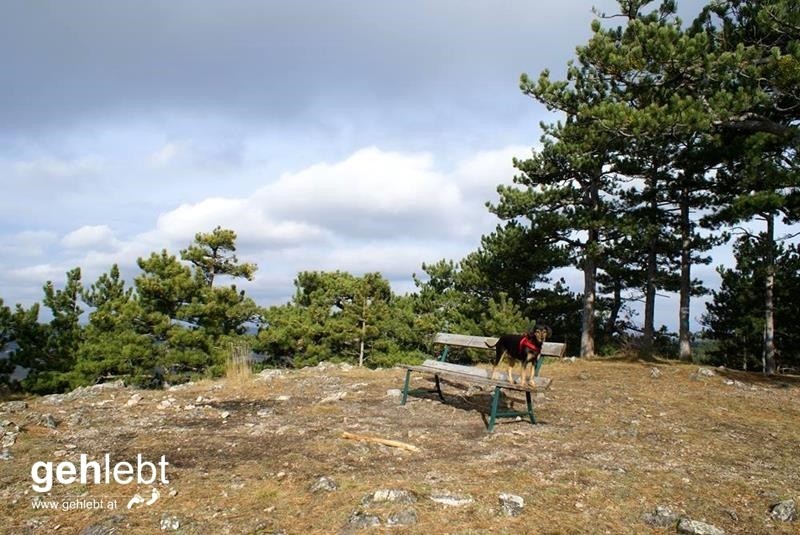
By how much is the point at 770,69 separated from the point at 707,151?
454 cm

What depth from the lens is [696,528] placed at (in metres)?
3.74

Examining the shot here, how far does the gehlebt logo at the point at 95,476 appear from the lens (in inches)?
167

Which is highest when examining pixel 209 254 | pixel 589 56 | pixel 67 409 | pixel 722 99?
pixel 589 56

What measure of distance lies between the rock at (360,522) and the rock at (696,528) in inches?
88.6

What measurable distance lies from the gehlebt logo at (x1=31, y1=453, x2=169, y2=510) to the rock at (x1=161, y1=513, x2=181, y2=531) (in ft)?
1.33

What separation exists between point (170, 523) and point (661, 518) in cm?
376

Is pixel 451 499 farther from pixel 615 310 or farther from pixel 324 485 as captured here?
pixel 615 310

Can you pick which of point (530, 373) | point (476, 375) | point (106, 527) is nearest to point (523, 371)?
point (530, 373)

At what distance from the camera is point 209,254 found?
82.0 ft

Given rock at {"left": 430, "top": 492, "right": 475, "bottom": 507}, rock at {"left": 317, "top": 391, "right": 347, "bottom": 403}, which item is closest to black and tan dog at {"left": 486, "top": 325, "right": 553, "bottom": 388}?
rock at {"left": 430, "top": 492, "right": 475, "bottom": 507}

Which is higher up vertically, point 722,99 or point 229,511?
point 722,99

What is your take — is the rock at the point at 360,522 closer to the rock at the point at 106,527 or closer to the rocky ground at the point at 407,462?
the rocky ground at the point at 407,462

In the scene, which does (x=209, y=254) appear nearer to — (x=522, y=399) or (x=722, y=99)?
(x=522, y=399)

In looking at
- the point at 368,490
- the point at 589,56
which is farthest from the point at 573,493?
the point at 589,56
